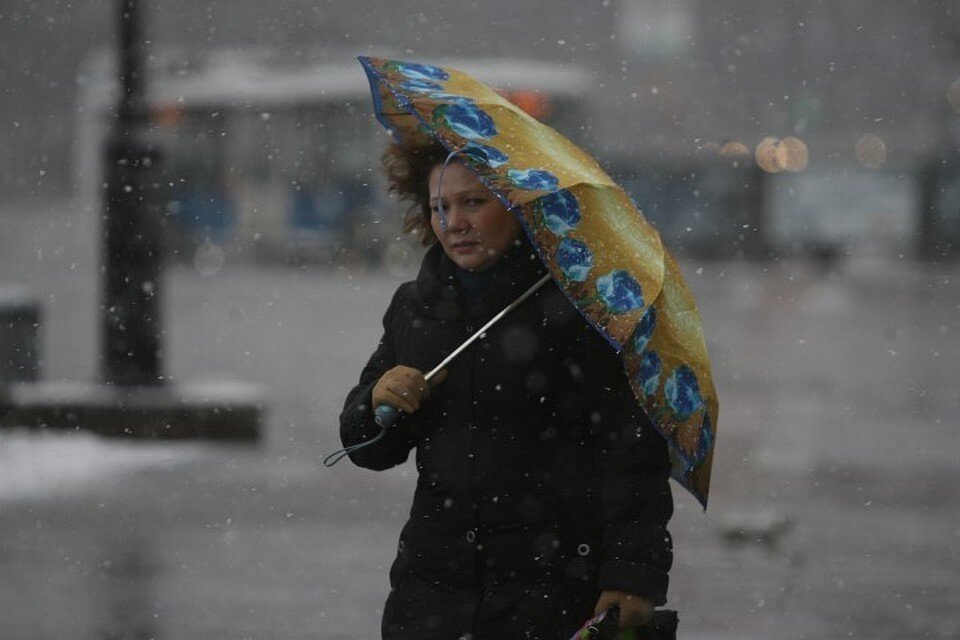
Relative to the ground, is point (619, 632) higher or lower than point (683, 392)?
lower

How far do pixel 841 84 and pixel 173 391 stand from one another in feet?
179

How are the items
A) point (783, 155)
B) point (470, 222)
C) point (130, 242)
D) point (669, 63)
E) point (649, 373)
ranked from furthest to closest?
point (669, 63)
point (783, 155)
point (130, 242)
point (470, 222)
point (649, 373)

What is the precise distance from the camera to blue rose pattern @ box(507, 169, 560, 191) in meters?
3.34

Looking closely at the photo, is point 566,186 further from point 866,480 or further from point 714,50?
point 714,50

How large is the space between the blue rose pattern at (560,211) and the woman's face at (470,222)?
0.09 m

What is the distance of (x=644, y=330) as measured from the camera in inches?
132

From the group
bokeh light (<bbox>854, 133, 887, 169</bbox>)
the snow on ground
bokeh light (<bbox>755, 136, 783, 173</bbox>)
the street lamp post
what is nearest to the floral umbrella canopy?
the snow on ground

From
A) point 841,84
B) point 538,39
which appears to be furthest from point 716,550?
point 538,39

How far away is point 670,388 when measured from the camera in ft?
10.9

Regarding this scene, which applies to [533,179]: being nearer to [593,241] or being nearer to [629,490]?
[593,241]

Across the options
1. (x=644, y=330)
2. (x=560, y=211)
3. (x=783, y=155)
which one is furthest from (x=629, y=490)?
(x=783, y=155)

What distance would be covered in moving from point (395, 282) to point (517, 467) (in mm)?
33305

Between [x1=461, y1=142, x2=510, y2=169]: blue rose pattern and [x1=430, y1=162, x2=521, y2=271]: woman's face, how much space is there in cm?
7

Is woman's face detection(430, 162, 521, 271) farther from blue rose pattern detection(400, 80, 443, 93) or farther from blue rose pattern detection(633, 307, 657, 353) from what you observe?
blue rose pattern detection(633, 307, 657, 353)
